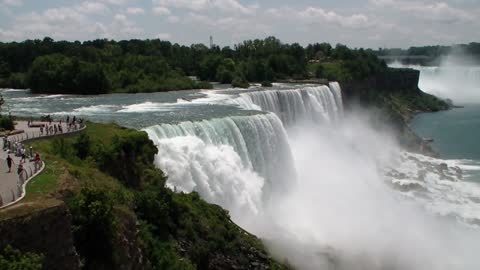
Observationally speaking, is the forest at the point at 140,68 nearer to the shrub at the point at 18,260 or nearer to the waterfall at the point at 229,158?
the waterfall at the point at 229,158

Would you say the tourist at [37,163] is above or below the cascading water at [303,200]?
above

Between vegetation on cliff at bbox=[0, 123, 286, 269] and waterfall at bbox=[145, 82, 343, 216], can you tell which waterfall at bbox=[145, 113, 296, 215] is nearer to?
waterfall at bbox=[145, 82, 343, 216]

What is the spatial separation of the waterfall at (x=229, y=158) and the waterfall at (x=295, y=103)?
809 centimetres

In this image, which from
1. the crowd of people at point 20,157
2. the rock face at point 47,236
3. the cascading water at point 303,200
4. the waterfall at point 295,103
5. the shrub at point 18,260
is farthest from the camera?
the waterfall at point 295,103

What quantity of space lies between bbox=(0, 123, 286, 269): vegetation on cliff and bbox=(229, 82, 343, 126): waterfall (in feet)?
58.8

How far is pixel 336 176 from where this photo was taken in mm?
35719

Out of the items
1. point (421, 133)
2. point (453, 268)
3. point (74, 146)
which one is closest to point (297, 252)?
point (453, 268)

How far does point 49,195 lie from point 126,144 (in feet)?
24.4

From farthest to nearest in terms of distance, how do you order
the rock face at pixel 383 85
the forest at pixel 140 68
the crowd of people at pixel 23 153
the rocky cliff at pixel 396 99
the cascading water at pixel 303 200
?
1. the rock face at pixel 383 85
2. the rocky cliff at pixel 396 99
3. the forest at pixel 140 68
4. the cascading water at pixel 303 200
5. the crowd of people at pixel 23 153

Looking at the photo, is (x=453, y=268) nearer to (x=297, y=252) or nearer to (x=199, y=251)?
(x=297, y=252)

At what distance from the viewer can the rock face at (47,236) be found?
34.8 feet

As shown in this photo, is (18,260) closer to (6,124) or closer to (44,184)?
(44,184)

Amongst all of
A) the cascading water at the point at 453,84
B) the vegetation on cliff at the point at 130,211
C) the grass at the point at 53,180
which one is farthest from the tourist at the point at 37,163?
the cascading water at the point at 453,84

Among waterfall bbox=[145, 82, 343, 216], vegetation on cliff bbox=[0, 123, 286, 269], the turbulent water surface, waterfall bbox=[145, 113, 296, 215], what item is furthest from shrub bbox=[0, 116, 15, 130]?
waterfall bbox=[145, 113, 296, 215]
